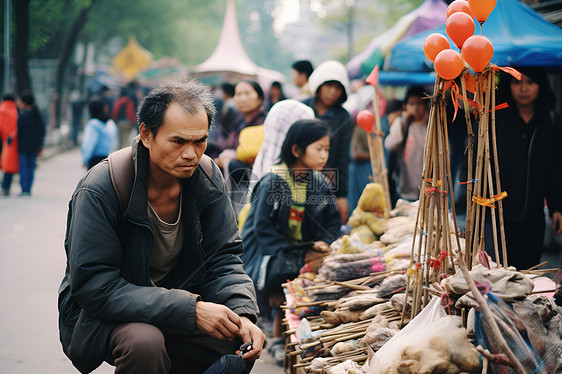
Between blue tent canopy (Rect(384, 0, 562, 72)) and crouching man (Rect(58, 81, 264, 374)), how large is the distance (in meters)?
3.00

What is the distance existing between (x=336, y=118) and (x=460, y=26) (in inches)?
131

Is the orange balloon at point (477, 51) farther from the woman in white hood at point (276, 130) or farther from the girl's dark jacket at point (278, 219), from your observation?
the woman in white hood at point (276, 130)

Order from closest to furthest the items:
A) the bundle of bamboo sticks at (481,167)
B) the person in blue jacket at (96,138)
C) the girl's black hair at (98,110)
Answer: the bundle of bamboo sticks at (481,167)
the person in blue jacket at (96,138)
the girl's black hair at (98,110)

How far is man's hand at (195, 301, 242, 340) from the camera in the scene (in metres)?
2.25

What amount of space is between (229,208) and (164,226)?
1.05ft

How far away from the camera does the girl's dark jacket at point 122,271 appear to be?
2.19m

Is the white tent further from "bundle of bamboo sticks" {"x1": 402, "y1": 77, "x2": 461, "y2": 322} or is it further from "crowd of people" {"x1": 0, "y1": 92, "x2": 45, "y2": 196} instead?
"bundle of bamboo sticks" {"x1": 402, "y1": 77, "x2": 461, "y2": 322}

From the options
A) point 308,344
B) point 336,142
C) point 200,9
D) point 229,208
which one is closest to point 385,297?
point 308,344

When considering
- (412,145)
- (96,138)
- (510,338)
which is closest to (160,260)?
(510,338)

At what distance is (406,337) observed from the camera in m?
2.36

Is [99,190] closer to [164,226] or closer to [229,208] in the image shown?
[164,226]

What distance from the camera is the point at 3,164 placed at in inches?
438

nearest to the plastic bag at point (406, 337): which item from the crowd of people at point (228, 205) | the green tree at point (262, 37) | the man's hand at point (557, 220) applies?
the crowd of people at point (228, 205)

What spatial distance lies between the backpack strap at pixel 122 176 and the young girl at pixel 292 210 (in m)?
1.86
